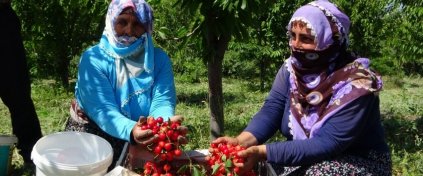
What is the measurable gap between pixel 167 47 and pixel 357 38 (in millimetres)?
5355

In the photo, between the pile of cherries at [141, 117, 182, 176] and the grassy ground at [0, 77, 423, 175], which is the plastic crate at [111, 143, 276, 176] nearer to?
the pile of cherries at [141, 117, 182, 176]

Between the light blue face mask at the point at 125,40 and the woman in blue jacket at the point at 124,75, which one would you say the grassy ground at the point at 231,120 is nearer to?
the woman in blue jacket at the point at 124,75

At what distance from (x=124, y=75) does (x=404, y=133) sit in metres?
3.36

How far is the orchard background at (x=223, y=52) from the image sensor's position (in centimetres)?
362

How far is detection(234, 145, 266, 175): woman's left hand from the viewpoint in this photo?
2008mm

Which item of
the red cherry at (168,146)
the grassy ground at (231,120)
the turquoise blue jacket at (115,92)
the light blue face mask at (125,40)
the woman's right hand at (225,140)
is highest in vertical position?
the light blue face mask at (125,40)

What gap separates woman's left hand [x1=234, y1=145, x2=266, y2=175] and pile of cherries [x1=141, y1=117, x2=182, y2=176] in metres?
0.26

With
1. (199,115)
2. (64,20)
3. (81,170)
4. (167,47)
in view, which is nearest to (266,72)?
(167,47)

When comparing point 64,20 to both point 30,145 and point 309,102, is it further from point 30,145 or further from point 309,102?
point 309,102

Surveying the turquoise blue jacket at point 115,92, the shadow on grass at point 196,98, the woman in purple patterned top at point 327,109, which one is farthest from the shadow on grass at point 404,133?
the shadow on grass at point 196,98

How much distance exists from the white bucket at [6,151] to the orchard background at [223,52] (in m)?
0.36

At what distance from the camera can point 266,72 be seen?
11.4 meters

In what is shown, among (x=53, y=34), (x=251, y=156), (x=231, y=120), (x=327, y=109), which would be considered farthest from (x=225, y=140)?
(x=53, y=34)

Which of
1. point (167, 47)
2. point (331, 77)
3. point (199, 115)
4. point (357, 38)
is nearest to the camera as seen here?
point (331, 77)
